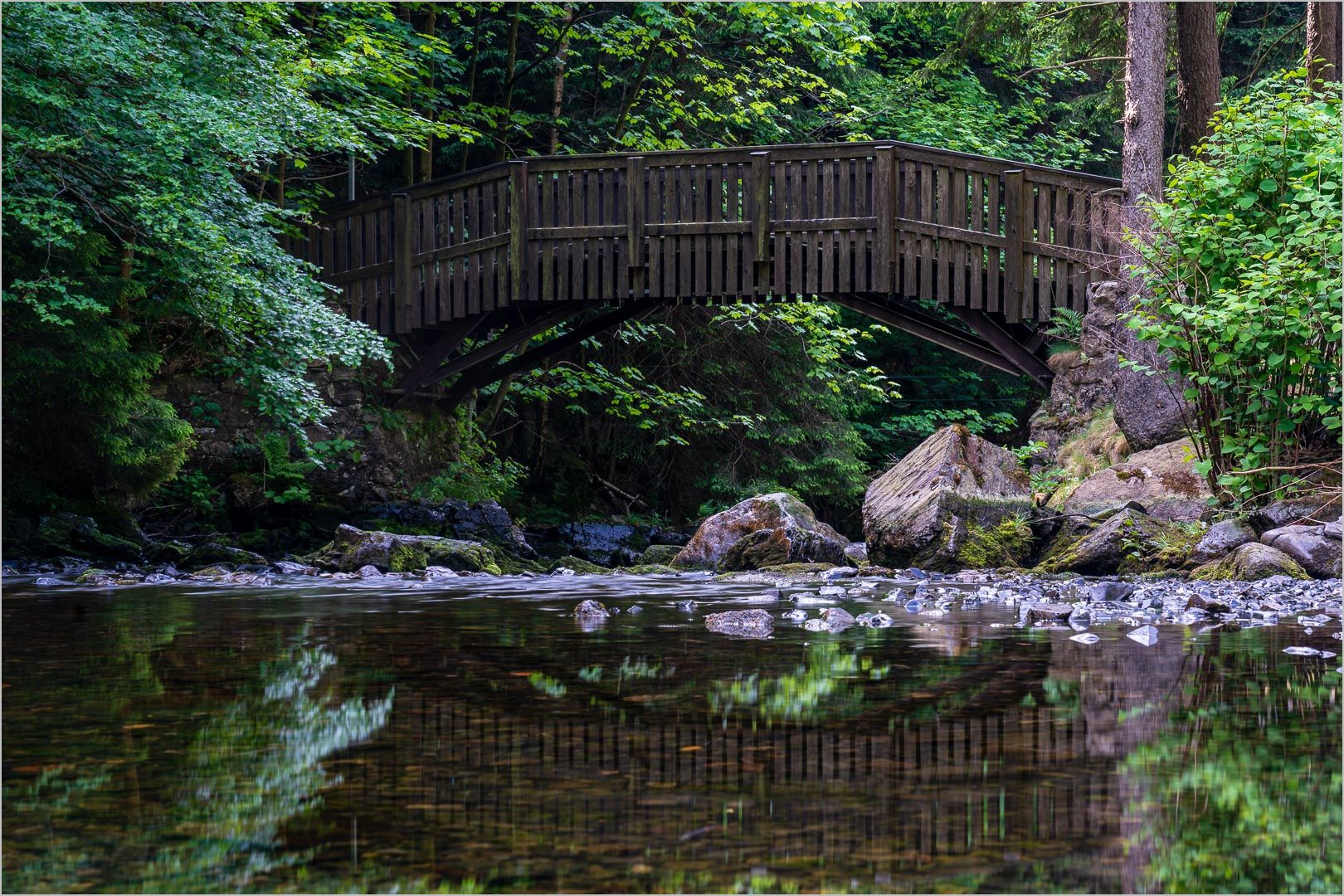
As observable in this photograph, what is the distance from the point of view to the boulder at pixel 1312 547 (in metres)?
7.91

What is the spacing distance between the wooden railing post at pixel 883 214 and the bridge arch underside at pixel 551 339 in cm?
60

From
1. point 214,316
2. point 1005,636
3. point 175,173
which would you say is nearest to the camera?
point 1005,636

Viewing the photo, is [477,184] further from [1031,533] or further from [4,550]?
[1031,533]

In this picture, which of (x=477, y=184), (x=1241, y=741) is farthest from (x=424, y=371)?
(x=1241, y=741)

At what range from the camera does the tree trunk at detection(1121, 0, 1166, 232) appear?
13703mm

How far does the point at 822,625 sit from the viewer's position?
5914 millimetres

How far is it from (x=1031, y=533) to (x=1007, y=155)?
12748 mm

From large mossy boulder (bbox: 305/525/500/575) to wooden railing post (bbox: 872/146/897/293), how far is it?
4.81 m

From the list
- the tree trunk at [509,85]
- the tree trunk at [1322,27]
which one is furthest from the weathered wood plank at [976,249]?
the tree trunk at [509,85]

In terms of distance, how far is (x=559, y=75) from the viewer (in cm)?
1745

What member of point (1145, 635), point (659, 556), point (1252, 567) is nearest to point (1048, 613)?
point (1145, 635)

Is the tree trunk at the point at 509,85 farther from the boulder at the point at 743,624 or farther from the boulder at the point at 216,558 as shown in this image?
the boulder at the point at 743,624

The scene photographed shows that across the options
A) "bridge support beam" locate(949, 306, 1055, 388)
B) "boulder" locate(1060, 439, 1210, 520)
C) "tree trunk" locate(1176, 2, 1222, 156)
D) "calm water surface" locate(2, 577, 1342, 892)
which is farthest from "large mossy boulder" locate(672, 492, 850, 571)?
"tree trunk" locate(1176, 2, 1222, 156)

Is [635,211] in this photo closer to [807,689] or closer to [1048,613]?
[1048,613]
